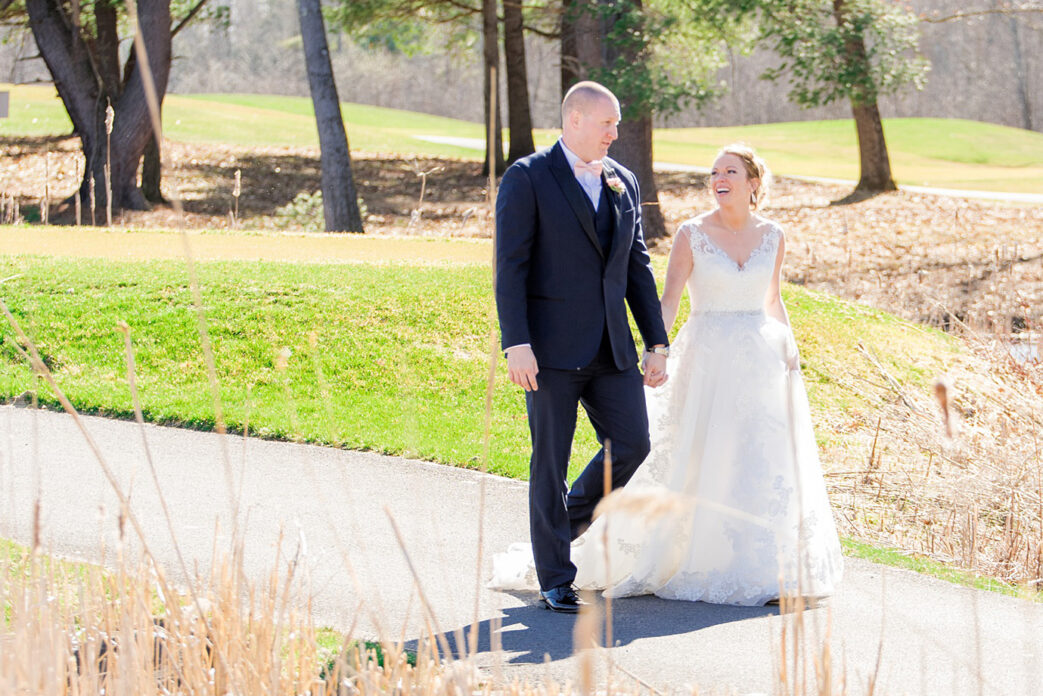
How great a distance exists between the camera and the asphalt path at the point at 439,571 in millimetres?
4344

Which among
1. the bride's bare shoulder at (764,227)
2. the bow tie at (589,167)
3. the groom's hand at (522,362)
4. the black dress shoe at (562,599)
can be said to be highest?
the bow tie at (589,167)

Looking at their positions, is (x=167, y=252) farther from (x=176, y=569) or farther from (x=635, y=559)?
(x=635, y=559)

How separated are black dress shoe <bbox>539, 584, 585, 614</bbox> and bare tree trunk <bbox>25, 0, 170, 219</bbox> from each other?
16361mm

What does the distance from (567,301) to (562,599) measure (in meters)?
1.19

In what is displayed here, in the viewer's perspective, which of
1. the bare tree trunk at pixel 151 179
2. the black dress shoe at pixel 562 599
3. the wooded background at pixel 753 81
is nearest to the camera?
the black dress shoe at pixel 562 599

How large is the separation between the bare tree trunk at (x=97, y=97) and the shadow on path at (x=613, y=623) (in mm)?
16334

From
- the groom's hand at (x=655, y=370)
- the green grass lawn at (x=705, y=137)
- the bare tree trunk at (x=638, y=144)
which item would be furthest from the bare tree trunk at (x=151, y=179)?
the groom's hand at (x=655, y=370)

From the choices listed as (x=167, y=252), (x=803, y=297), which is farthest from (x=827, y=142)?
(x=167, y=252)

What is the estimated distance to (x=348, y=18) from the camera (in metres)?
25.1

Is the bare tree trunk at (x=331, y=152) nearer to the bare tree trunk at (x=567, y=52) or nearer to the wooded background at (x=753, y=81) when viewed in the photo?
the bare tree trunk at (x=567, y=52)

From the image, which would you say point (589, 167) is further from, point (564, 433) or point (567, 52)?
point (567, 52)

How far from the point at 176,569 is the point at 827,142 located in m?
45.8

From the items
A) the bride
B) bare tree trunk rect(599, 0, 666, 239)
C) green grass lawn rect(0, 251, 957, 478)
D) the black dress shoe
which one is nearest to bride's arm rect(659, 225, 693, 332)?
the bride

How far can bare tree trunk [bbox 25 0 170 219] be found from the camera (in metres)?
19.9
